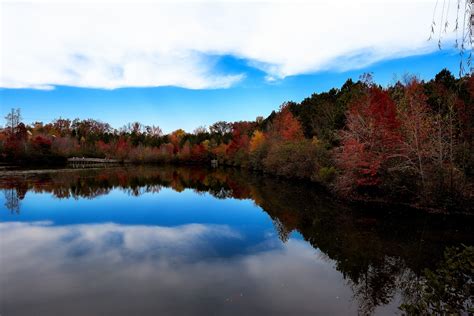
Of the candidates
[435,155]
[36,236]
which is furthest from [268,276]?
[435,155]

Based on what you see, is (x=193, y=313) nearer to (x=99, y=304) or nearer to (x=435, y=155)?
(x=99, y=304)

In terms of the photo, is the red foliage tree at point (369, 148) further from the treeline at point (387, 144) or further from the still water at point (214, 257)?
the still water at point (214, 257)

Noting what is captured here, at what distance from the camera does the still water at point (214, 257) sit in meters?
9.24

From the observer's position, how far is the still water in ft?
30.3

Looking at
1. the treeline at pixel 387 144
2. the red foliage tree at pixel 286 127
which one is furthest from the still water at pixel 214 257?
the red foliage tree at pixel 286 127

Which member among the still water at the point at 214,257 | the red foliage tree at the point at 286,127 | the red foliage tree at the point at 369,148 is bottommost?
the still water at the point at 214,257

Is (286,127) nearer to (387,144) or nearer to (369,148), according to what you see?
(369,148)

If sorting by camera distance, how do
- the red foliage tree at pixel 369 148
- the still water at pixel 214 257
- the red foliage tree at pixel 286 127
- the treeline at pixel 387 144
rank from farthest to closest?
the red foliage tree at pixel 286 127 < the red foliage tree at pixel 369 148 < the treeline at pixel 387 144 < the still water at pixel 214 257

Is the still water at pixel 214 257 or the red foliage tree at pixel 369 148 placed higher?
the red foliage tree at pixel 369 148

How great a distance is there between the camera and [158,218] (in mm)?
20594

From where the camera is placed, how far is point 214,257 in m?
13.2

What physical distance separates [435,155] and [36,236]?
2394cm

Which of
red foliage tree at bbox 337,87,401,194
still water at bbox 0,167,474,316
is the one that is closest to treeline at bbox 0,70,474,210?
red foliage tree at bbox 337,87,401,194

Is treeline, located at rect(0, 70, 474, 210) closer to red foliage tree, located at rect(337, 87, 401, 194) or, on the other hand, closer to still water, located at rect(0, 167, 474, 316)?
red foliage tree, located at rect(337, 87, 401, 194)
